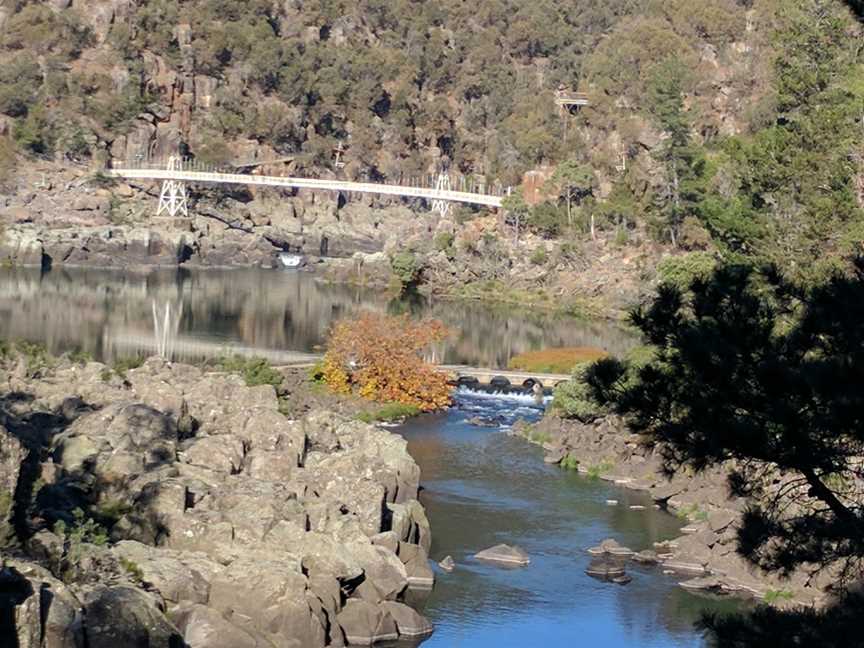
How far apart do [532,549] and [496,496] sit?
3.17 meters

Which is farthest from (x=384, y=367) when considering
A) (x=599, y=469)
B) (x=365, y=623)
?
(x=365, y=623)

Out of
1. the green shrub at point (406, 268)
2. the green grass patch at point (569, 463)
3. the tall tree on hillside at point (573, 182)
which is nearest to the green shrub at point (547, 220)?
the tall tree on hillside at point (573, 182)

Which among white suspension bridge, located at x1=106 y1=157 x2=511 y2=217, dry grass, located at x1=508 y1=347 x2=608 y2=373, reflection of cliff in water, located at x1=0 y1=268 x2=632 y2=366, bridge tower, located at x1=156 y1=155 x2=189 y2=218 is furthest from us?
bridge tower, located at x1=156 y1=155 x2=189 y2=218

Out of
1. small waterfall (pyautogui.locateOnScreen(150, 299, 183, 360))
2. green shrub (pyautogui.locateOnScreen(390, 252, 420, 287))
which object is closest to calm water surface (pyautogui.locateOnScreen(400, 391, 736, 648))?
small waterfall (pyautogui.locateOnScreen(150, 299, 183, 360))

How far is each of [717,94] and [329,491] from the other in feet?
213

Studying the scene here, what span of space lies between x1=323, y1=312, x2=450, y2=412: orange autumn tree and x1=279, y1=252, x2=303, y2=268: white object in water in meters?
37.8

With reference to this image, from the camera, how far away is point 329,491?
21422 millimetres

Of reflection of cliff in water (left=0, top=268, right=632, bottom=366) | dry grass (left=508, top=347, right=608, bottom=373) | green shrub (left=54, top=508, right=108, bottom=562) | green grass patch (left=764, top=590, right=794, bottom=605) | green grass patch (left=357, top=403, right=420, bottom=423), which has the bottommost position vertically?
reflection of cliff in water (left=0, top=268, right=632, bottom=366)

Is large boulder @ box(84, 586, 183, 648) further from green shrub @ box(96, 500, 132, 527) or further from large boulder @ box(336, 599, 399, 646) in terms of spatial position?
green shrub @ box(96, 500, 132, 527)

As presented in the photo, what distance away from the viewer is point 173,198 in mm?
80938

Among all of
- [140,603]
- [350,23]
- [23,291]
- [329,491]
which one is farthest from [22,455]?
[350,23]

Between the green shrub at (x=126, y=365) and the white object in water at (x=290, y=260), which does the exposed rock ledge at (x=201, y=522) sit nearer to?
the green shrub at (x=126, y=365)

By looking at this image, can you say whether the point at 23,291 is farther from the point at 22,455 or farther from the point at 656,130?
the point at 22,455

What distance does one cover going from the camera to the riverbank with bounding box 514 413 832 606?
68.2 ft
